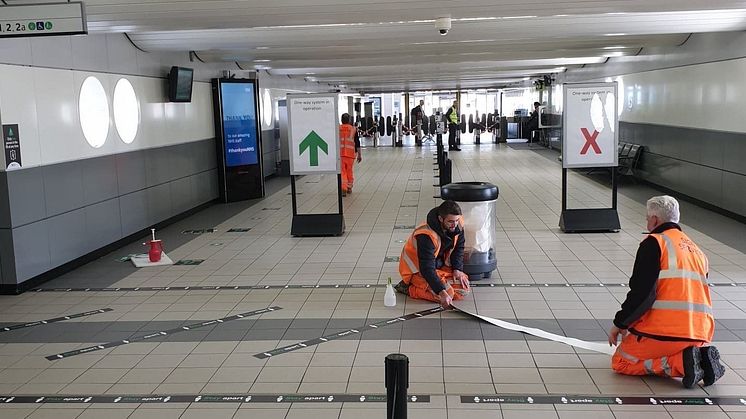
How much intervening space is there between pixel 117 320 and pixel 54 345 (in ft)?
2.27

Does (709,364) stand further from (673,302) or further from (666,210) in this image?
(666,210)

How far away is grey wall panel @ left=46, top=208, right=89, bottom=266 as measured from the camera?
25.6 feet

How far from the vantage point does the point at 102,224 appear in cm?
891

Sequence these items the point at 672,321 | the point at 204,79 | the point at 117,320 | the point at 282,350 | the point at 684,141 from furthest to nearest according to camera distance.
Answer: the point at 204,79 < the point at 684,141 < the point at 117,320 < the point at 282,350 < the point at 672,321

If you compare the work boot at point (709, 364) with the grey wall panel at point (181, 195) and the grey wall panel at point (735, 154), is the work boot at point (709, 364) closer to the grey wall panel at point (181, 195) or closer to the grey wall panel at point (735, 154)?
the grey wall panel at point (735, 154)

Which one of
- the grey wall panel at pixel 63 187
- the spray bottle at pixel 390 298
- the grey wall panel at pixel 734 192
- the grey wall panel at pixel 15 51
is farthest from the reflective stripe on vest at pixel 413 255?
the grey wall panel at pixel 734 192

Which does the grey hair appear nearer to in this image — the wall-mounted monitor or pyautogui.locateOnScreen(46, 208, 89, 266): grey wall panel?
pyautogui.locateOnScreen(46, 208, 89, 266): grey wall panel

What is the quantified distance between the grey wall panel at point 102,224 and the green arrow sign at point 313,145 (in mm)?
2644

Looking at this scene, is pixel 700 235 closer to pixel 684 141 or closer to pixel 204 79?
pixel 684 141

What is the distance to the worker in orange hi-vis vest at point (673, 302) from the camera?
4207mm

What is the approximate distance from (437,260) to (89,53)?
17.2 feet

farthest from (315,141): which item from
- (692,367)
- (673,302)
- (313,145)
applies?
(692,367)

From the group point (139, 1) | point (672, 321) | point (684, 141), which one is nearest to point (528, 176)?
point (684, 141)

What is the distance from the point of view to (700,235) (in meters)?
9.12
